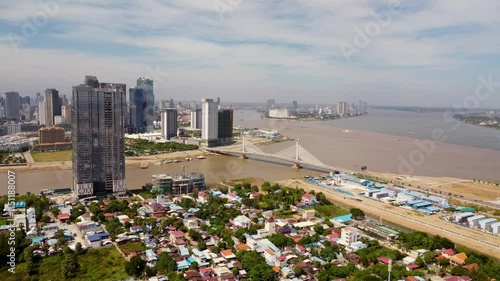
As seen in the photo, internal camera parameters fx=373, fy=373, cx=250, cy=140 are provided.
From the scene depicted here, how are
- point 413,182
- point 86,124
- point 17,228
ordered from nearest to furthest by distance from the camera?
point 17,228 < point 86,124 < point 413,182

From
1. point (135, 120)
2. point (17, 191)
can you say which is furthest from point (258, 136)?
point (17, 191)

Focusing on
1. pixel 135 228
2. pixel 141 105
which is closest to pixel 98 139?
pixel 135 228

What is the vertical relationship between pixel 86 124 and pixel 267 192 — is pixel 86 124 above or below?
above

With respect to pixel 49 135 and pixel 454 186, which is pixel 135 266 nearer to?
pixel 454 186

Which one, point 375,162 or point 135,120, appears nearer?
point 375,162

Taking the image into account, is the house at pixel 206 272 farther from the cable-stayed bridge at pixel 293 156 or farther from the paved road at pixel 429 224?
the cable-stayed bridge at pixel 293 156

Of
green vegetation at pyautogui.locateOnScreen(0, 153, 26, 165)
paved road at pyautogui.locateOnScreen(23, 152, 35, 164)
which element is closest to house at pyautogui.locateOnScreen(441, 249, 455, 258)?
paved road at pyautogui.locateOnScreen(23, 152, 35, 164)

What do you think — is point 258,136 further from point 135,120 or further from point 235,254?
point 235,254

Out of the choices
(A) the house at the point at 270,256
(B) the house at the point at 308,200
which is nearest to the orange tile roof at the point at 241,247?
(A) the house at the point at 270,256
